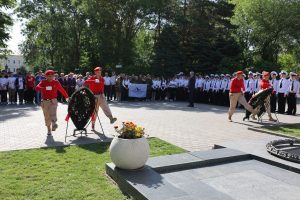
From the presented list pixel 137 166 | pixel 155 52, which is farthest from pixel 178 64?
pixel 137 166

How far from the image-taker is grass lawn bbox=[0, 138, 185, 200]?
5941 millimetres

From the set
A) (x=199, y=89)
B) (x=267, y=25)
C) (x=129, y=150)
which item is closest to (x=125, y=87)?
(x=199, y=89)

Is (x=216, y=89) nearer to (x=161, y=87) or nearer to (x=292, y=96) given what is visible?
(x=161, y=87)

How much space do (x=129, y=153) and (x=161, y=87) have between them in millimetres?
20185

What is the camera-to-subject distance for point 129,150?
6469 millimetres

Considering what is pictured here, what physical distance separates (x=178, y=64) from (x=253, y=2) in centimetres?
1258

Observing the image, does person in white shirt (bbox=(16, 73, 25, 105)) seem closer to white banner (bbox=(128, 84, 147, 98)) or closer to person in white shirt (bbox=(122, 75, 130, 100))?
person in white shirt (bbox=(122, 75, 130, 100))

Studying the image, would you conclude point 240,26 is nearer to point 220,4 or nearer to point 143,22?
point 220,4

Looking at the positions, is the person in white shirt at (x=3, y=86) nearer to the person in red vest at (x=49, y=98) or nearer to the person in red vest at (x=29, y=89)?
the person in red vest at (x=29, y=89)

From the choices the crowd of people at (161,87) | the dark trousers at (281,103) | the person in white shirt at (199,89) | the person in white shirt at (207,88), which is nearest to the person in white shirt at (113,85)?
the crowd of people at (161,87)

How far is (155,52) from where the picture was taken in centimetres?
3284

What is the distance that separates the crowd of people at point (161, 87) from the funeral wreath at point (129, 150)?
13188 mm

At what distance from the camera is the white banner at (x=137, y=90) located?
83.0 ft

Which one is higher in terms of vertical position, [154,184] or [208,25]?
[208,25]
